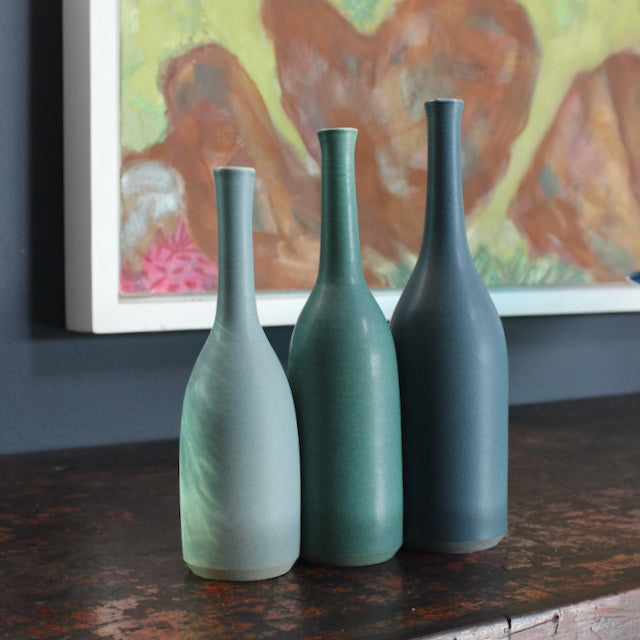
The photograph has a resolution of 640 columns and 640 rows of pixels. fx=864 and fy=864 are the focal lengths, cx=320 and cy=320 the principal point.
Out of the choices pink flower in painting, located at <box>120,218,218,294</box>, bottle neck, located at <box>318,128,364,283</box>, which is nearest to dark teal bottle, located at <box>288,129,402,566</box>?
bottle neck, located at <box>318,128,364,283</box>

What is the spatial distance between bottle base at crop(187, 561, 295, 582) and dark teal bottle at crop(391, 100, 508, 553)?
0.12 m

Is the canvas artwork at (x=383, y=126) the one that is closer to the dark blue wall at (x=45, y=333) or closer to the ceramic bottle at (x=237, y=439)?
the dark blue wall at (x=45, y=333)

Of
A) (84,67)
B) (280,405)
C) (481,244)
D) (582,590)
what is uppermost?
(84,67)

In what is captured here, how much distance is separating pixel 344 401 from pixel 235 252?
13cm

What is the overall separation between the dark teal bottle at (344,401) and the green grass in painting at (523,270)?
70cm

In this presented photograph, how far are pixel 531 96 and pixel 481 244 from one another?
250mm

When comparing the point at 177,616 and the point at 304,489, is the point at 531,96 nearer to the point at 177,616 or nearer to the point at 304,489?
the point at 304,489

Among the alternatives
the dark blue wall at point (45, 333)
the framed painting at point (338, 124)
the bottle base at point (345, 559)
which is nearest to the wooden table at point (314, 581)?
the bottle base at point (345, 559)

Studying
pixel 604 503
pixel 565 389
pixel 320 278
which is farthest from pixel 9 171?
pixel 565 389

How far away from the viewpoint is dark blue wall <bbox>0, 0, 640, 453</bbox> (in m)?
1.04

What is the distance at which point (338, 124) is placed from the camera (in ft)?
3.86

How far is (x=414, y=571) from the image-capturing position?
648 millimetres

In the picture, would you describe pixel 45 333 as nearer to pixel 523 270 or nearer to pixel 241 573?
pixel 241 573

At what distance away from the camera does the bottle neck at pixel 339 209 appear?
64 cm
